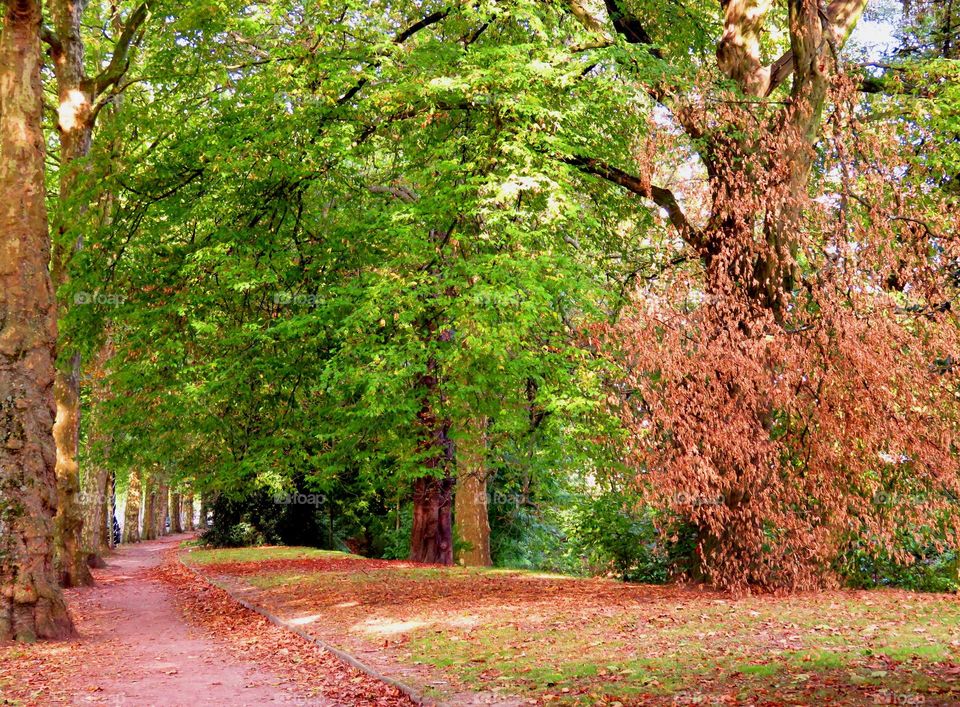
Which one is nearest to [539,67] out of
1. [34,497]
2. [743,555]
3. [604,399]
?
[604,399]

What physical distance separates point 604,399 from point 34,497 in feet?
26.1

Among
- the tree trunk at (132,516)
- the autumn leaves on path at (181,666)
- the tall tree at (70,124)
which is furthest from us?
the tree trunk at (132,516)

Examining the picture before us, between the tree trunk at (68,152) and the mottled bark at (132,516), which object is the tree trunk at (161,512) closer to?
the mottled bark at (132,516)

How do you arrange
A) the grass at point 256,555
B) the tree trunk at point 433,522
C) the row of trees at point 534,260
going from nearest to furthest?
the row of trees at point 534,260 → the tree trunk at point 433,522 → the grass at point 256,555

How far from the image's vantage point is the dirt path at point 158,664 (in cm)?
866

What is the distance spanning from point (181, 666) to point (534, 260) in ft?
23.7

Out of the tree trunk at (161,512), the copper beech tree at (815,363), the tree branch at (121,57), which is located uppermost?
the tree branch at (121,57)

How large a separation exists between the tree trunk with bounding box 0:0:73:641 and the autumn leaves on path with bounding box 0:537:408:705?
0.73 m

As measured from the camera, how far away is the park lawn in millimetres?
7430

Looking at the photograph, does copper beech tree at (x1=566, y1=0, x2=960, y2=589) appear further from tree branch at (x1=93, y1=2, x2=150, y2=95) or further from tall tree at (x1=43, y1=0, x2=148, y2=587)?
tree branch at (x1=93, y1=2, x2=150, y2=95)

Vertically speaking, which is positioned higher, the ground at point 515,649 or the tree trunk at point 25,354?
the tree trunk at point 25,354

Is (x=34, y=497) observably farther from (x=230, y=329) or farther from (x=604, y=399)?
(x=604, y=399)

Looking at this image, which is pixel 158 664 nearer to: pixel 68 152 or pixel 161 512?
pixel 68 152

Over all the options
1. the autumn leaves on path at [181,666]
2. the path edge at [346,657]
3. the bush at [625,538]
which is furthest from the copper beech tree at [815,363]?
the bush at [625,538]
